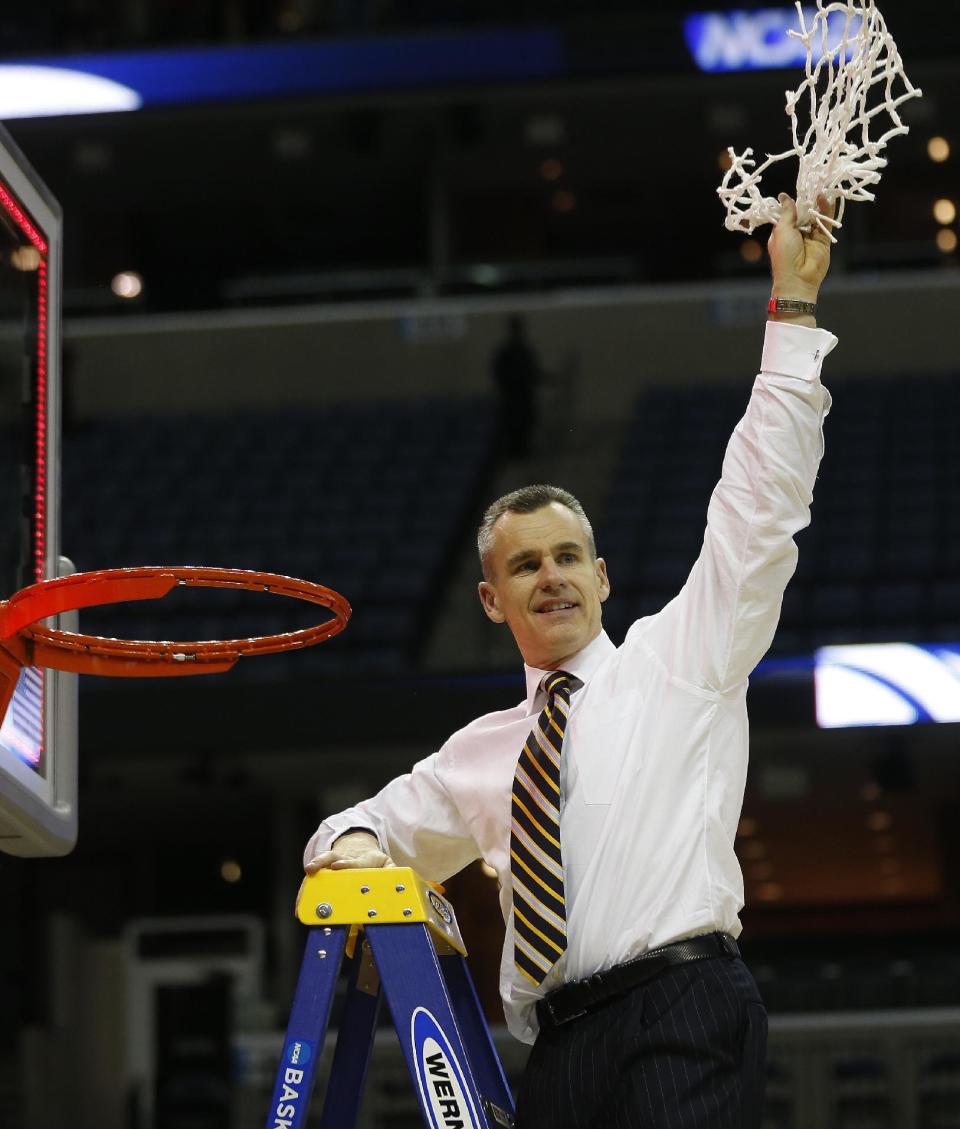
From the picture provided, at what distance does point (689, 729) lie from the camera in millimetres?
2611

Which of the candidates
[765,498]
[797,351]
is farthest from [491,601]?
[797,351]

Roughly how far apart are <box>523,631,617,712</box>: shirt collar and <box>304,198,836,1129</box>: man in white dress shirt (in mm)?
21

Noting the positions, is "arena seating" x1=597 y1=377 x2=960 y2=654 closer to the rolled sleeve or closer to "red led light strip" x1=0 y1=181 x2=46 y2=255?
"red led light strip" x1=0 y1=181 x2=46 y2=255

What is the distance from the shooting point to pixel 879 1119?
7410 mm

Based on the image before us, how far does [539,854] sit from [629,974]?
0.69ft

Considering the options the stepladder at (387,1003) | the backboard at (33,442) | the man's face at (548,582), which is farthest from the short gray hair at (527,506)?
the backboard at (33,442)

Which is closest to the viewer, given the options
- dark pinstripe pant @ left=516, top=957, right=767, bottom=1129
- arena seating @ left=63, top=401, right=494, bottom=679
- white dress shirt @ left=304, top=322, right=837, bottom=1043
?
dark pinstripe pant @ left=516, top=957, right=767, bottom=1129

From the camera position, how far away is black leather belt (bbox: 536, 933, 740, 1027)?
8.21ft

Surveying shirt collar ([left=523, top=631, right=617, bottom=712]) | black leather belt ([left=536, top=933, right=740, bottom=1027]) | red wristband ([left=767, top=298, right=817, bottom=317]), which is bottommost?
black leather belt ([left=536, top=933, right=740, bottom=1027])

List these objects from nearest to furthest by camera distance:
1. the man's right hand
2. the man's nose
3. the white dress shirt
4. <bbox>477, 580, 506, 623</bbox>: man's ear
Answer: the white dress shirt
the man's right hand
the man's nose
<bbox>477, 580, 506, 623</bbox>: man's ear

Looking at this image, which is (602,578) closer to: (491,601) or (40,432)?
(491,601)

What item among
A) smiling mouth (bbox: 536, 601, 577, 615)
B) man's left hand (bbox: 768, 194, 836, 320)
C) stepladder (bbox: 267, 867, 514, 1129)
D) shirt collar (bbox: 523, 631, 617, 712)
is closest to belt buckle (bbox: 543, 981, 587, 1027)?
stepladder (bbox: 267, 867, 514, 1129)

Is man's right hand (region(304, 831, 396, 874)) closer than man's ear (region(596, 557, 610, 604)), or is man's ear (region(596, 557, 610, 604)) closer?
man's right hand (region(304, 831, 396, 874))

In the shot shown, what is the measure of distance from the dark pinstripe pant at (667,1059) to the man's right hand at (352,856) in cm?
37
